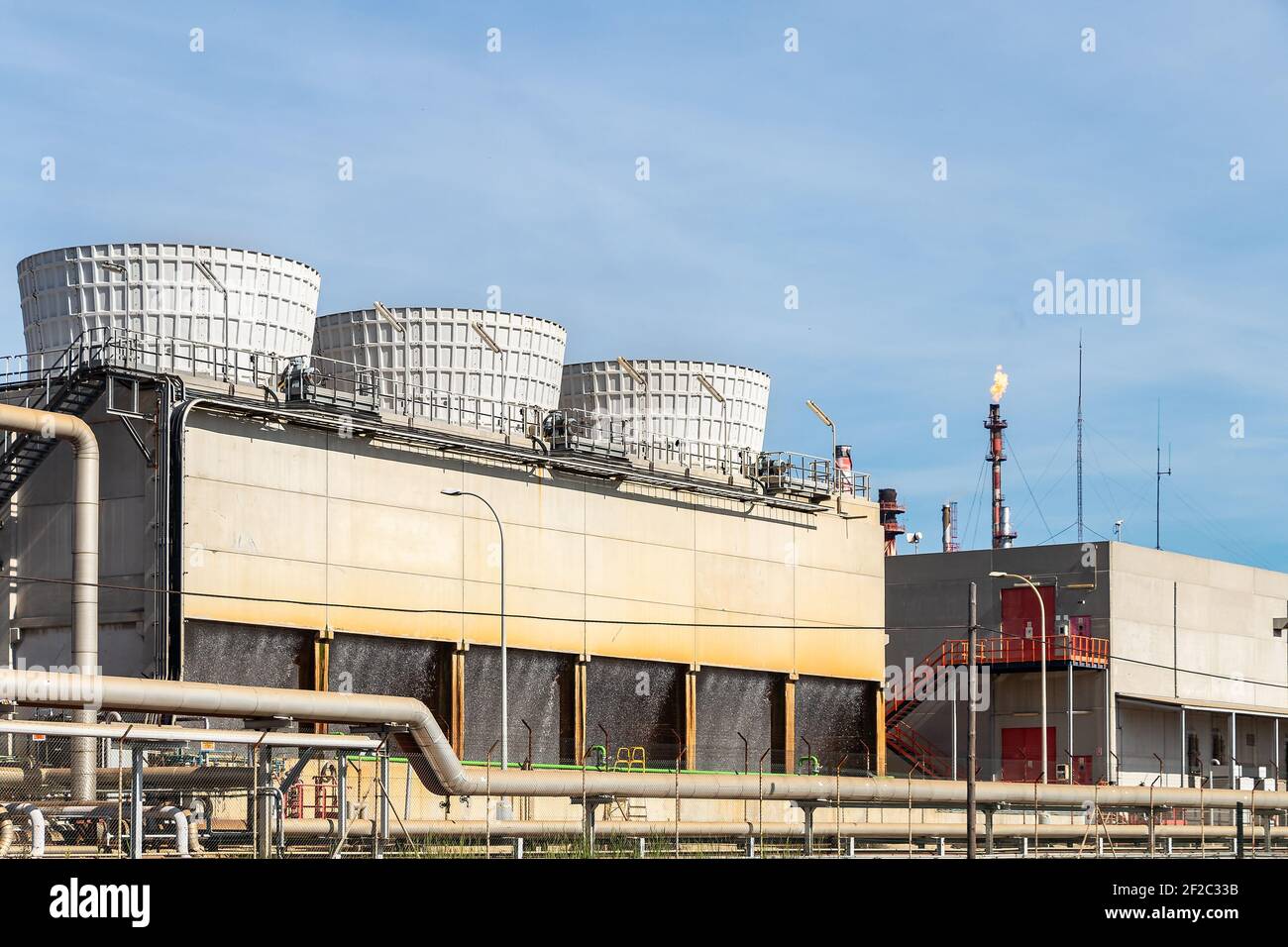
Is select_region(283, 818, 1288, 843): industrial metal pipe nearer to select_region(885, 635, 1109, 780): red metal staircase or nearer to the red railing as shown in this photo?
the red railing

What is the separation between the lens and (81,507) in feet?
164

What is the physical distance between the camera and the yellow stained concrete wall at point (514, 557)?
54.3 meters

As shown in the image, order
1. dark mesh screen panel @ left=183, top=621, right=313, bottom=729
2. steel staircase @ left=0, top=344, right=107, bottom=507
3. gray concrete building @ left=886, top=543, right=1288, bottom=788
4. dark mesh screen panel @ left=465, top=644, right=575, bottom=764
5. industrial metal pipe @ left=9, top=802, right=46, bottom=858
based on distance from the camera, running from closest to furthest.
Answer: industrial metal pipe @ left=9, top=802, right=46, bottom=858
steel staircase @ left=0, top=344, right=107, bottom=507
dark mesh screen panel @ left=183, top=621, right=313, bottom=729
dark mesh screen panel @ left=465, top=644, right=575, bottom=764
gray concrete building @ left=886, top=543, right=1288, bottom=788

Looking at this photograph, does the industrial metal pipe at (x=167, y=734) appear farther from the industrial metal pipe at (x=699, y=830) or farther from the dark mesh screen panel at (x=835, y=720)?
the dark mesh screen panel at (x=835, y=720)

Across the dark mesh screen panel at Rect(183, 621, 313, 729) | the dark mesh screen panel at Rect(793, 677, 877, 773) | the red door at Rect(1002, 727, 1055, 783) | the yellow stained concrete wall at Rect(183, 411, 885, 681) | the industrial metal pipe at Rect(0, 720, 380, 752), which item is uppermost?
the yellow stained concrete wall at Rect(183, 411, 885, 681)

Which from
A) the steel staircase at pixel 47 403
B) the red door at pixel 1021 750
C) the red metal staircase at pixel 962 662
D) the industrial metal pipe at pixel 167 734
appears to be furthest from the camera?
the red metal staircase at pixel 962 662

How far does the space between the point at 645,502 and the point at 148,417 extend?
21.6 m

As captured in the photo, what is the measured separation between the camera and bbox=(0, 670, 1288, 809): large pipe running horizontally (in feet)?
114

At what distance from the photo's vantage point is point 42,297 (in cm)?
6062

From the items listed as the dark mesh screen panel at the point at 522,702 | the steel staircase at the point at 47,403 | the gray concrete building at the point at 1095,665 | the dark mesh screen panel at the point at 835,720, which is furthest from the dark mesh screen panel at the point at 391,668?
the gray concrete building at the point at 1095,665

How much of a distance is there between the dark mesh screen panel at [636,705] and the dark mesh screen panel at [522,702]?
4.41ft

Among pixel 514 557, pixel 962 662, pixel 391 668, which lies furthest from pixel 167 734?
pixel 962 662

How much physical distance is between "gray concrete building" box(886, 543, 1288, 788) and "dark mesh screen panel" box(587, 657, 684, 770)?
55.5 ft

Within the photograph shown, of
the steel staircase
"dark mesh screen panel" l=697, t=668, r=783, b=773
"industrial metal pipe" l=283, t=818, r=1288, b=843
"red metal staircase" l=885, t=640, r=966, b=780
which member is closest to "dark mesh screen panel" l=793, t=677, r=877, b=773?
"dark mesh screen panel" l=697, t=668, r=783, b=773
